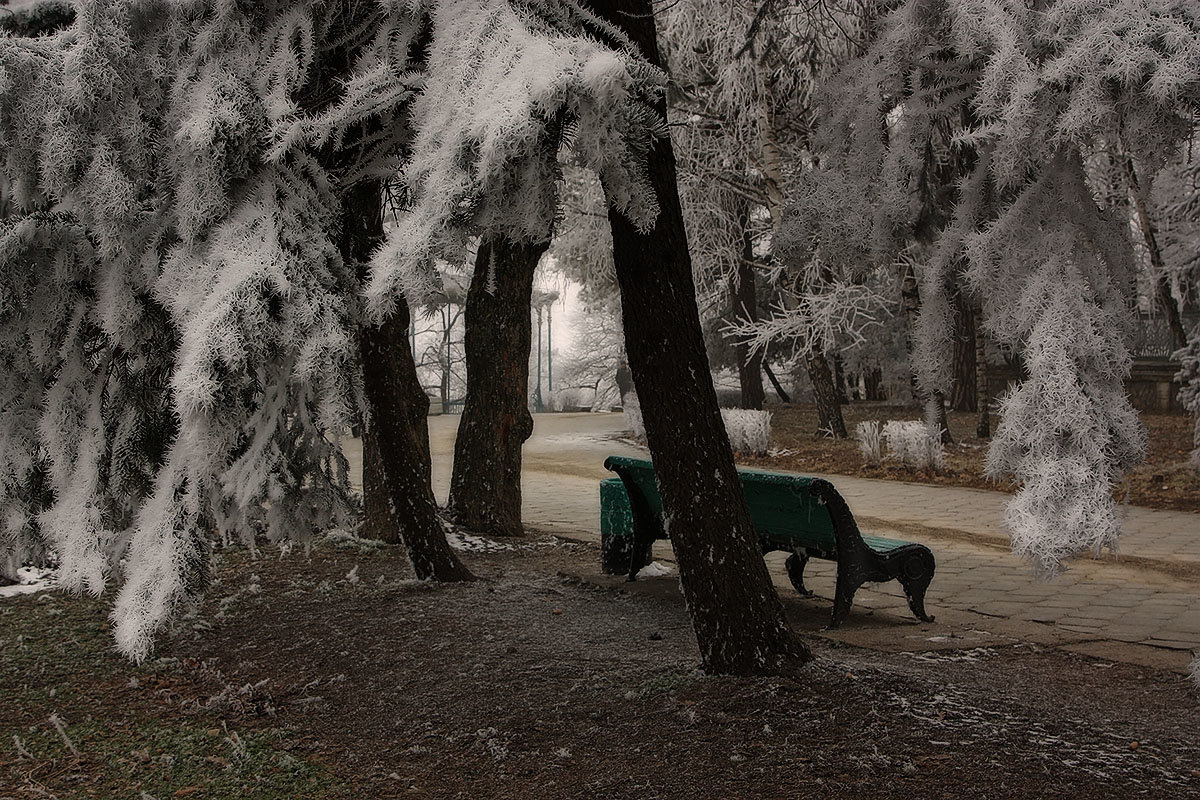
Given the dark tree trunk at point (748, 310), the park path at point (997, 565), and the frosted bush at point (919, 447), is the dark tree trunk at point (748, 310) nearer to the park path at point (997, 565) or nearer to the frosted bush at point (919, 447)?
the frosted bush at point (919, 447)

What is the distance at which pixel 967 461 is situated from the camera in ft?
49.2

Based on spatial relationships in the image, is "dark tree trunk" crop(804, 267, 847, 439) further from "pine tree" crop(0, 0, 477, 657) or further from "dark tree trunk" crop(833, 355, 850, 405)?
"pine tree" crop(0, 0, 477, 657)

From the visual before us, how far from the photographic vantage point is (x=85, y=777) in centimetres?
412

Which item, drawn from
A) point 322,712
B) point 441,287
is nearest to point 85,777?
point 322,712

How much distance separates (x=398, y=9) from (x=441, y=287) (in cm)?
157

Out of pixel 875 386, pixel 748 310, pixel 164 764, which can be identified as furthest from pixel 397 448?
pixel 875 386

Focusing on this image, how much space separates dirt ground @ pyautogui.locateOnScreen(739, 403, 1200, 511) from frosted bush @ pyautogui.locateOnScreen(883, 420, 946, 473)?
0.42 ft

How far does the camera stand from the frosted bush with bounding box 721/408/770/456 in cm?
1692

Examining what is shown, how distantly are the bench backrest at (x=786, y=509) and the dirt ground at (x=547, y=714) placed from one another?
54cm

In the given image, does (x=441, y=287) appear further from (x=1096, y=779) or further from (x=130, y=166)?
(x=1096, y=779)

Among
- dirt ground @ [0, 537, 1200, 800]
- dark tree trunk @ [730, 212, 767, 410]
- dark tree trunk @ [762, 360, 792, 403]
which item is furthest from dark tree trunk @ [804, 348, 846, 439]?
dirt ground @ [0, 537, 1200, 800]

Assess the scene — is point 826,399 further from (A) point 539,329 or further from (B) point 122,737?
(A) point 539,329

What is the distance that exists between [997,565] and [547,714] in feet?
17.2

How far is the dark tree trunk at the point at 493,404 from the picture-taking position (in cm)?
900
